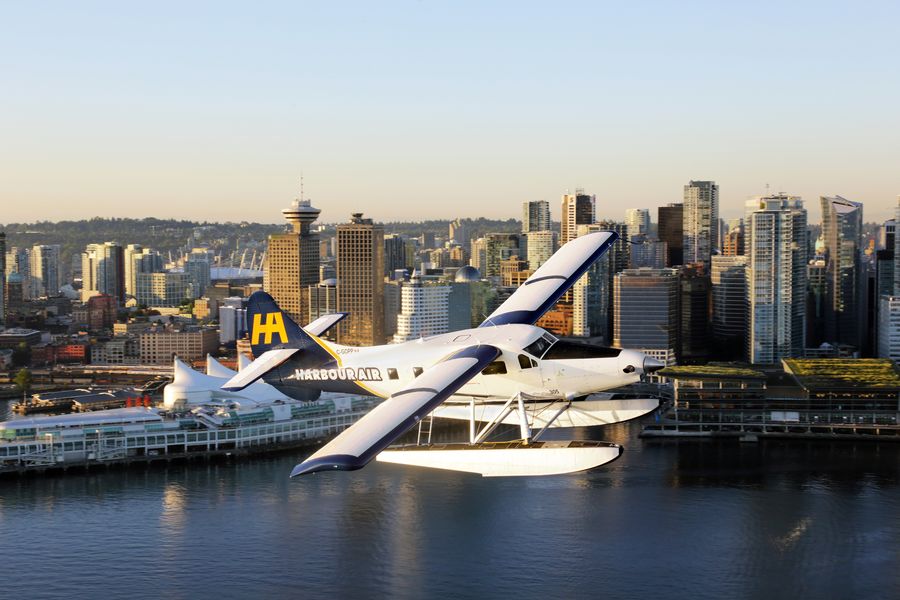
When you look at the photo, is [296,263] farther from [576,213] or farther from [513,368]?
[513,368]

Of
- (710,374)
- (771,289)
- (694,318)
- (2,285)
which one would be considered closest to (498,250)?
(694,318)

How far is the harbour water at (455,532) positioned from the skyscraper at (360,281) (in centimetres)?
2375

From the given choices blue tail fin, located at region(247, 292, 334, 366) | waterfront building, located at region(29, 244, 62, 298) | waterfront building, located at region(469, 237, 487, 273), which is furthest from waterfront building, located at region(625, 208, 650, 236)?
blue tail fin, located at region(247, 292, 334, 366)

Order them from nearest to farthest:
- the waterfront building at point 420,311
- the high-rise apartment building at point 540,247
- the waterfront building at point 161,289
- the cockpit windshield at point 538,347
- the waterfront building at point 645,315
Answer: the cockpit windshield at point 538,347, the waterfront building at point 645,315, the waterfront building at point 420,311, the high-rise apartment building at point 540,247, the waterfront building at point 161,289

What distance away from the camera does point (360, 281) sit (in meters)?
51.6

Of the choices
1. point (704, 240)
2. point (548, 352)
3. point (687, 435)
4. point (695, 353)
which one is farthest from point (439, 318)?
point (548, 352)

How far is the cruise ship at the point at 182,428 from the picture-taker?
27.0 meters

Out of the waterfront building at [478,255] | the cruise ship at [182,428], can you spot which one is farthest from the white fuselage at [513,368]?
the waterfront building at [478,255]

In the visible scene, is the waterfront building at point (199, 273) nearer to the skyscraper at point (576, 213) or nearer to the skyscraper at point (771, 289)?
the skyscraper at point (576, 213)

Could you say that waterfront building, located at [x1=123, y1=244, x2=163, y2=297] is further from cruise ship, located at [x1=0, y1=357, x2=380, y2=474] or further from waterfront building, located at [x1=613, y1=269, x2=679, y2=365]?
cruise ship, located at [x1=0, y1=357, x2=380, y2=474]

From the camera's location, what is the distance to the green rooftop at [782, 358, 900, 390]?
3219 cm

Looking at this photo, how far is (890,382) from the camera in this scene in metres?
32.4

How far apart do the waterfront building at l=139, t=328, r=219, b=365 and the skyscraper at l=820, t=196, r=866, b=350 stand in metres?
28.0

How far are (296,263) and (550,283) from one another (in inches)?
1697
